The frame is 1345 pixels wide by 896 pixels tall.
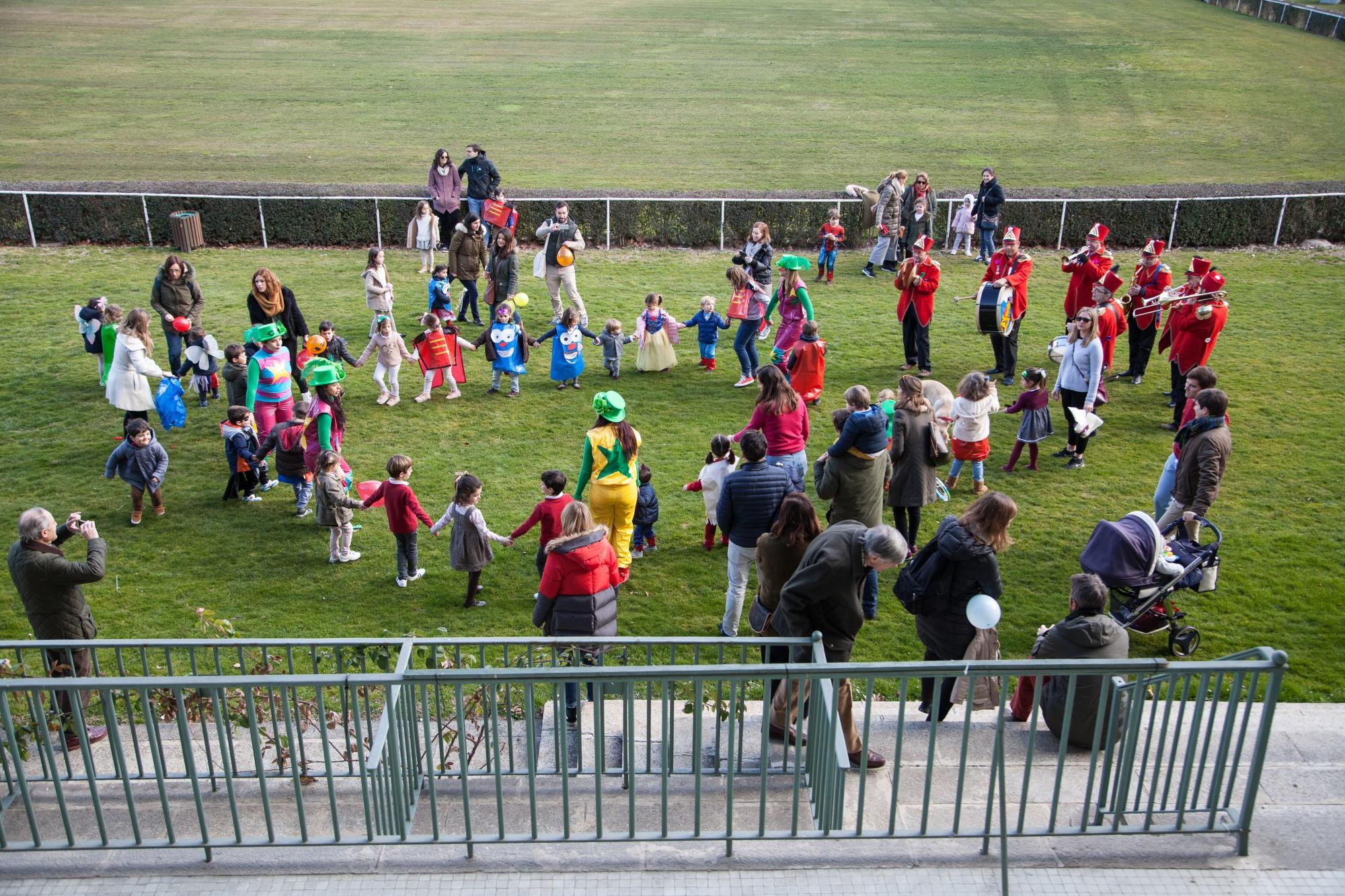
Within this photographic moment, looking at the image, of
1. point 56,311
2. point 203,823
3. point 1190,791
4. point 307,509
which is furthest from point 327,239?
point 1190,791

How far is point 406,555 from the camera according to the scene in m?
9.09

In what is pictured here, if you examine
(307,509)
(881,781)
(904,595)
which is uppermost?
(904,595)

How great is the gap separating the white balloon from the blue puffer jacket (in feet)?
7.22

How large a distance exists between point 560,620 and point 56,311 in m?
12.7

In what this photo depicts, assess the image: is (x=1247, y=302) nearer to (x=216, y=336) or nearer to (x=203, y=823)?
(x=216, y=336)

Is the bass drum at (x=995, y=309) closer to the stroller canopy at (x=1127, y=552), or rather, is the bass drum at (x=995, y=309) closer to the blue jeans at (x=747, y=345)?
the blue jeans at (x=747, y=345)

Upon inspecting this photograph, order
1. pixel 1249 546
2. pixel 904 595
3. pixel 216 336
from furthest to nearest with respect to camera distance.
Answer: pixel 216 336, pixel 1249 546, pixel 904 595

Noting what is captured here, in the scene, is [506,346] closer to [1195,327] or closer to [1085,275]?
[1085,275]

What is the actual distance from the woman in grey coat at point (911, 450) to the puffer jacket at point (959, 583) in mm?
2681

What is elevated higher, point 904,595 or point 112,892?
point 904,595

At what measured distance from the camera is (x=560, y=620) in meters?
6.72

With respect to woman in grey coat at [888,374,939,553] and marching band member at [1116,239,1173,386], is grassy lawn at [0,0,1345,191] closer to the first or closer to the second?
marching band member at [1116,239,1173,386]

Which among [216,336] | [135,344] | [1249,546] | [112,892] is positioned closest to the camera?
[112,892]

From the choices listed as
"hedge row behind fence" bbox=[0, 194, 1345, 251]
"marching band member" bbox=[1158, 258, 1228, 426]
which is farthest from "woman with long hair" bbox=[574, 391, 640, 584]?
"hedge row behind fence" bbox=[0, 194, 1345, 251]
